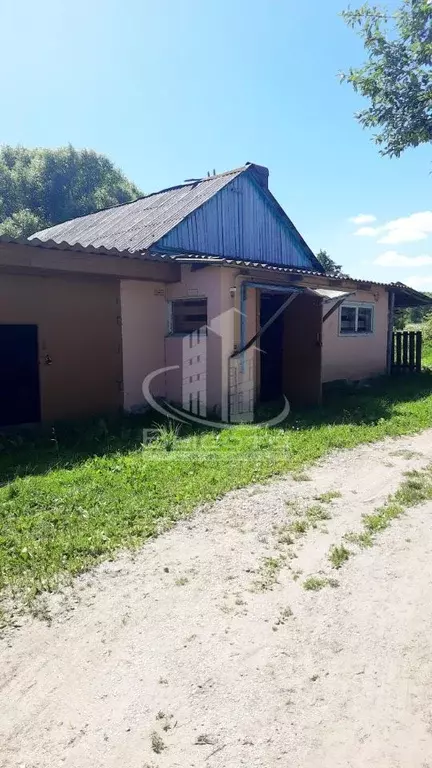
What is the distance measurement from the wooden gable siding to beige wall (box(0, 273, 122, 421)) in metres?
2.81

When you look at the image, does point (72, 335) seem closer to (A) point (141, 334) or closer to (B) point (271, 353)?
(A) point (141, 334)

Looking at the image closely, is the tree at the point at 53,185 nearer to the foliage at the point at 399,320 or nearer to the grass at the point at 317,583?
the foliage at the point at 399,320

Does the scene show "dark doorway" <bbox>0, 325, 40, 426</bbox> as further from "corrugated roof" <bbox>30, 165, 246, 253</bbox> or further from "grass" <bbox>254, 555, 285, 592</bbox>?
"grass" <bbox>254, 555, 285, 592</bbox>

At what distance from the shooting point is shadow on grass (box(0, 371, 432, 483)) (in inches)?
231

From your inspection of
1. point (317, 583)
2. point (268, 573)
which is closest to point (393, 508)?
point (317, 583)

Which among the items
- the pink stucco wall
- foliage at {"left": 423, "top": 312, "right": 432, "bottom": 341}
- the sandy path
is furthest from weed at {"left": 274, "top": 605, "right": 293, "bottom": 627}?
foliage at {"left": 423, "top": 312, "right": 432, "bottom": 341}

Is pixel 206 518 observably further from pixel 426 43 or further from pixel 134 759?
pixel 426 43

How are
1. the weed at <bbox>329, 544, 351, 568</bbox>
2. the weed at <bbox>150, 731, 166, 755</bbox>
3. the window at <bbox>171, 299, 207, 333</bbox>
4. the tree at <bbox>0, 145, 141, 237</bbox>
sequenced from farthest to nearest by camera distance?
the tree at <bbox>0, 145, 141, 237</bbox> → the window at <bbox>171, 299, 207, 333</bbox> → the weed at <bbox>329, 544, 351, 568</bbox> → the weed at <bbox>150, 731, 166, 755</bbox>

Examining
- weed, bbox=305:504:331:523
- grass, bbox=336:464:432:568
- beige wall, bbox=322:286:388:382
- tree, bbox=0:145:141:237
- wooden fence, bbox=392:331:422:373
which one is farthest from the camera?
tree, bbox=0:145:141:237

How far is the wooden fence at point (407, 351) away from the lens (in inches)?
548

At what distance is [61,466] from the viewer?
18.4 feet

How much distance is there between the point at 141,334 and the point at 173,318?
84 cm

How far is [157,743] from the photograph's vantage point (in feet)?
6.39

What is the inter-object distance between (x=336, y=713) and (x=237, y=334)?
683 centimetres
